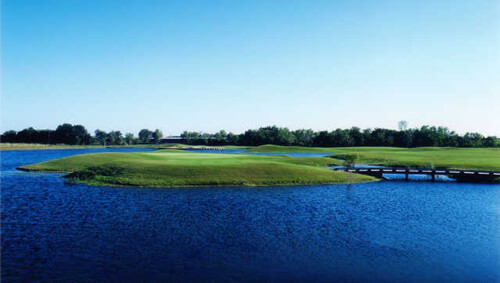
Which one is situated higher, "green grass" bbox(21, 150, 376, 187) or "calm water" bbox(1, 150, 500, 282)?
"green grass" bbox(21, 150, 376, 187)

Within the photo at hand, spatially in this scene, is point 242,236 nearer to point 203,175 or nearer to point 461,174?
point 203,175

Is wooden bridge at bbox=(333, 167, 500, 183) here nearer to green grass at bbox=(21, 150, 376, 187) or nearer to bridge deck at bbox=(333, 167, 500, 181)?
bridge deck at bbox=(333, 167, 500, 181)

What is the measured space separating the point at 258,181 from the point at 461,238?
30691 mm

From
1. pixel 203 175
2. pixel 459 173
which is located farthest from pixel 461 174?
pixel 203 175

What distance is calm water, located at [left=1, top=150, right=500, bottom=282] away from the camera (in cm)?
2047

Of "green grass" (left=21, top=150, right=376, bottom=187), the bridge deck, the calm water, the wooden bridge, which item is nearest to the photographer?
the calm water

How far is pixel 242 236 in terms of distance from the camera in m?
26.9

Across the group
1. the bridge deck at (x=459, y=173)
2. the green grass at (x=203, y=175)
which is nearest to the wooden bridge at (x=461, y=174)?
the bridge deck at (x=459, y=173)

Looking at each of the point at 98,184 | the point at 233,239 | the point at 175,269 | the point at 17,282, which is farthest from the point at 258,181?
the point at 17,282

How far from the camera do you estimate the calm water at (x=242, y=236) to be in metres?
20.5

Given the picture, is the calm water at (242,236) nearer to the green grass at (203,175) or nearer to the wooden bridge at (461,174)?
the green grass at (203,175)

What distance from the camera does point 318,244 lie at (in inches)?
1001

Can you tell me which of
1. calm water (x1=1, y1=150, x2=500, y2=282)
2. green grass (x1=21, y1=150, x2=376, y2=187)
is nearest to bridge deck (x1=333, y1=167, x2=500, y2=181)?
green grass (x1=21, y1=150, x2=376, y2=187)

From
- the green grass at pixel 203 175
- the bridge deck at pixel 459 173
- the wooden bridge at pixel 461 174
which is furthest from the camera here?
the bridge deck at pixel 459 173
